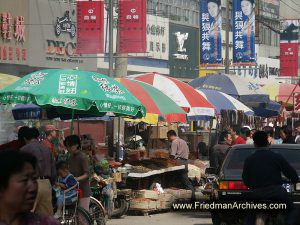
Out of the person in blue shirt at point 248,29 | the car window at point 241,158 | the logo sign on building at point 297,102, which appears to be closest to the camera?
the car window at point 241,158

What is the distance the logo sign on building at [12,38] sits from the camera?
1476 inches

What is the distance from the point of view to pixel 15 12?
38.9 m

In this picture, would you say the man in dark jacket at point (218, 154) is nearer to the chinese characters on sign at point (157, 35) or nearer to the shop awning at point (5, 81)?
the shop awning at point (5, 81)

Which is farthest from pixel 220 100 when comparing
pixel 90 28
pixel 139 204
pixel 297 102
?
pixel 297 102

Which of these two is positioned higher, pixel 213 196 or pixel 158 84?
pixel 158 84

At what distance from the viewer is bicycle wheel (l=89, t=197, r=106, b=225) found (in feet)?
44.9

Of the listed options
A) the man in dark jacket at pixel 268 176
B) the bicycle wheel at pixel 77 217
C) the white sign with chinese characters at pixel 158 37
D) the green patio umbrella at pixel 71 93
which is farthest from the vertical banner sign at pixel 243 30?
the man in dark jacket at pixel 268 176

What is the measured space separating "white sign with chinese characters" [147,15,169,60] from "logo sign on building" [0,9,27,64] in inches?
546

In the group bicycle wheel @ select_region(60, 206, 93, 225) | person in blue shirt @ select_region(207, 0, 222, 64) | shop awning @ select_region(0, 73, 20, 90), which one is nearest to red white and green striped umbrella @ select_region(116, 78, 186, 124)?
shop awning @ select_region(0, 73, 20, 90)

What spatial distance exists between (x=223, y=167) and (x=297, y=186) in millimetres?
1219

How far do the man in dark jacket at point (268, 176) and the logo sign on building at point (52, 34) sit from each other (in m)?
30.8

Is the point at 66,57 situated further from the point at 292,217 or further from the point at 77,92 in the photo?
the point at 292,217

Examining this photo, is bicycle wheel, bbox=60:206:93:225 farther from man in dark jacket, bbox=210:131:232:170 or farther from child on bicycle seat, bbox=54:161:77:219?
man in dark jacket, bbox=210:131:232:170

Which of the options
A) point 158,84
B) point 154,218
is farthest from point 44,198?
point 158,84
